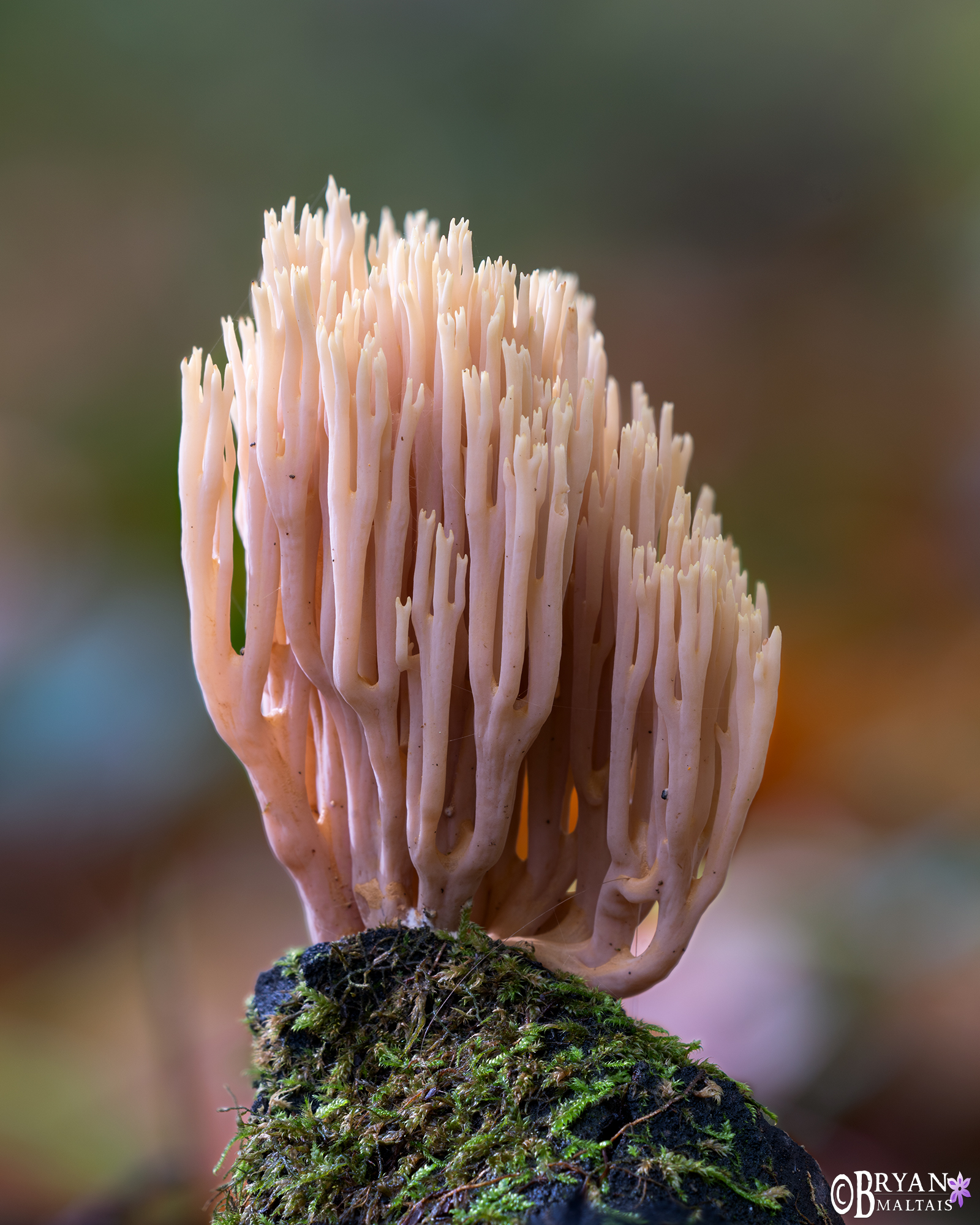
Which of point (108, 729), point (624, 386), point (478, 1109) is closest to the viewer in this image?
point (478, 1109)

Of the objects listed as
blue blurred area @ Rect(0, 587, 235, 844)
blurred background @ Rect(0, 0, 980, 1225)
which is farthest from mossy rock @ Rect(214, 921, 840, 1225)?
blue blurred area @ Rect(0, 587, 235, 844)

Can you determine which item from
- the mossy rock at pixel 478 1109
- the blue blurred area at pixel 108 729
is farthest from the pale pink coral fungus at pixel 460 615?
the blue blurred area at pixel 108 729

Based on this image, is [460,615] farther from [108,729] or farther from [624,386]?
[624,386]

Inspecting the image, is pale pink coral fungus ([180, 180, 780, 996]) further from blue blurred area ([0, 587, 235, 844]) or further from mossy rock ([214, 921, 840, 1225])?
blue blurred area ([0, 587, 235, 844])

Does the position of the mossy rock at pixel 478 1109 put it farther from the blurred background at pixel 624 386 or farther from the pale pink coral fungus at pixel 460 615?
the blurred background at pixel 624 386

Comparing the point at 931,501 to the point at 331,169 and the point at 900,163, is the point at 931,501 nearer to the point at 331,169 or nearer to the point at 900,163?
the point at 900,163

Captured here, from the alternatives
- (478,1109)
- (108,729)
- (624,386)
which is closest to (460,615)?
(478,1109)

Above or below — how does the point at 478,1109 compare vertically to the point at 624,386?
below
